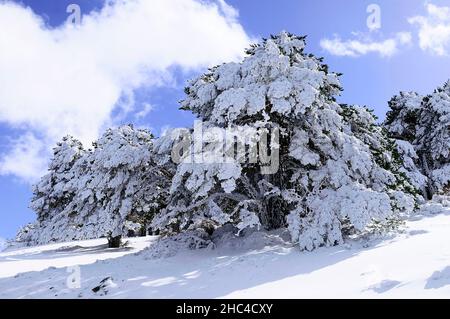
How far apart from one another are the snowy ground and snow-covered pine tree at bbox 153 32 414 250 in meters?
1.06

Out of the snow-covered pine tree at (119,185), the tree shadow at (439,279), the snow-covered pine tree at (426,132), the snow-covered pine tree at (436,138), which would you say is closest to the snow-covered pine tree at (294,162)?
the snow-covered pine tree at (119,185)

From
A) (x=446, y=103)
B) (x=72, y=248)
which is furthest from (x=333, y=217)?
(x=446, y=103)

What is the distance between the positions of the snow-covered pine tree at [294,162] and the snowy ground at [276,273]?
106cm

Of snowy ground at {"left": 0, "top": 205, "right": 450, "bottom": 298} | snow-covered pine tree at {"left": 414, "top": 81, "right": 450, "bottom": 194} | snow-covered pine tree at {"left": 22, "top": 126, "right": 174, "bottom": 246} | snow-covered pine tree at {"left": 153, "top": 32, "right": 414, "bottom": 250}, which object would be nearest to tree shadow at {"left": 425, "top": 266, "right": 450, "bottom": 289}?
snowy ground at {"left": 0, "top": 205, "right": 450, "bottom": 298}

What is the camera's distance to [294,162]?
16.1 meters

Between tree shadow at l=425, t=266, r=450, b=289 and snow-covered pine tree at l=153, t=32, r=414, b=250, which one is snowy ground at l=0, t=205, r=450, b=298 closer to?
tree shadow at l=425, t=266, r=450, b=289

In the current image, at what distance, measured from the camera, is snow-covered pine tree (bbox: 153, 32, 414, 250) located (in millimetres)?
13344

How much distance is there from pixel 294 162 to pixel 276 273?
19.5 ft

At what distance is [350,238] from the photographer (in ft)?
45.1

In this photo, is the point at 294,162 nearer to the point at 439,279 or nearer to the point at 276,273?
the point at 276,273

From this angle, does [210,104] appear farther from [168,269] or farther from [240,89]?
[168,269]

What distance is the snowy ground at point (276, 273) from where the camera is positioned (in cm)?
887

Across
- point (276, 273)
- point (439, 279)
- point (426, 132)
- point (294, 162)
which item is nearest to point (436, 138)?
point (426, 132)
